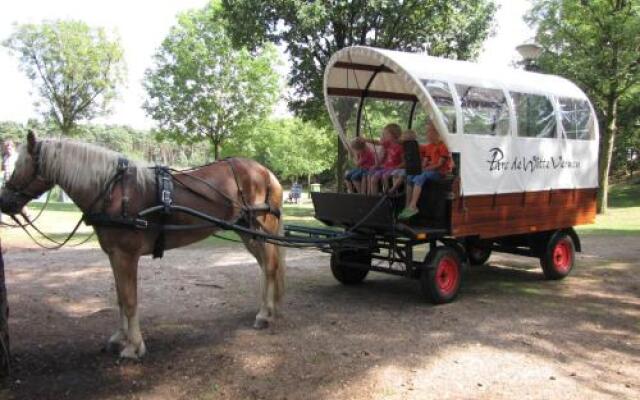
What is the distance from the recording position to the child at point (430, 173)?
622 centimetres

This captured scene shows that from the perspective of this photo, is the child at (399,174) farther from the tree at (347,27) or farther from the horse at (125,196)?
the tree at (347,27)

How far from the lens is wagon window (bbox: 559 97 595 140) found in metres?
7.62

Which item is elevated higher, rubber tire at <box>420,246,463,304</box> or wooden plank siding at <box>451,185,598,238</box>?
wooden plank siding at <box>451,185,598,238</box>

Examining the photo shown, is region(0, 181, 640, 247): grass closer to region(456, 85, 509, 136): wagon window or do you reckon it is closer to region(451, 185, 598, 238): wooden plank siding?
region(451, 185, 598, 238): wooden plank siding

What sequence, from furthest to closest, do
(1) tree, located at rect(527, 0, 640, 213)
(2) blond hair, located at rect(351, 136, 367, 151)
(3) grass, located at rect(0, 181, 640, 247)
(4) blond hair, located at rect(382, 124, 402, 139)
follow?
(1) tree, located at rect(527, 0, 640, 213)
(3) grass, located at rect(0, 181, 640, 247)
(2) blond hair, located at rect(351, 136, 367, 151)
(4) blond hair, located at rect(382, 124, 402, 139)

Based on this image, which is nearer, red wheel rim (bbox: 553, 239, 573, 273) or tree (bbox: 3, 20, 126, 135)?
red wheel rim (bbox: 553, 239, 573, 273)

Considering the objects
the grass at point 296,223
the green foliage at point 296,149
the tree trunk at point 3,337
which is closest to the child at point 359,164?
the tree trunk at point 3,337

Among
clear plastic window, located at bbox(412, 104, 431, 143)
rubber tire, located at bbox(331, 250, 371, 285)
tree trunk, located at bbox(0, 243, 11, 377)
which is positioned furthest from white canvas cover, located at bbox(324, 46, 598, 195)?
tree trunk, located at bbox(0, 243, 11, 377)

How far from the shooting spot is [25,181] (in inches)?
171

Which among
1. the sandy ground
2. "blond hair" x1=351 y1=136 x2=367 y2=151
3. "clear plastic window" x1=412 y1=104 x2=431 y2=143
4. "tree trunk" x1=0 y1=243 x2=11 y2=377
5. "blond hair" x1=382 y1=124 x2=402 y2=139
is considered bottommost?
the sandy ground

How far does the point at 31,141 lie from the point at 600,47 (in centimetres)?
1913

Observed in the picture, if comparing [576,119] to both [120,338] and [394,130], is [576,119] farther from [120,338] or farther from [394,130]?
[120,338]

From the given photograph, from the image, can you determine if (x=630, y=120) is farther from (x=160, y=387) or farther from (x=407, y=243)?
(x=160, y=387)

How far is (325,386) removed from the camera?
4.03 meters
